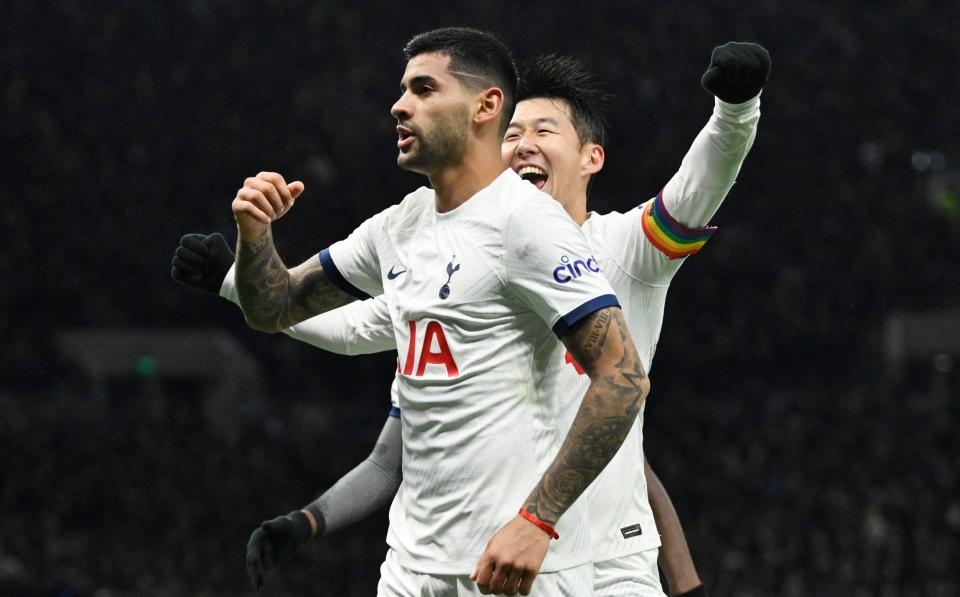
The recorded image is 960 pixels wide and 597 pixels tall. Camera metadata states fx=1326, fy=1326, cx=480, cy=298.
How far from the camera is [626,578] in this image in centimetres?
393

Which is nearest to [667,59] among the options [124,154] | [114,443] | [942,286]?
[942,286]

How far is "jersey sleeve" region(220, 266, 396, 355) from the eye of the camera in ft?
15.6

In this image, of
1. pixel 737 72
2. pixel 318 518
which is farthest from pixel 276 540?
pixel 737 72

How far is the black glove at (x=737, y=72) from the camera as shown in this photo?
379 cm

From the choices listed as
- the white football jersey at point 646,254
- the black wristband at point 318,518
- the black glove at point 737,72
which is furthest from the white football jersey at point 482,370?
the black wristband at point 318,518

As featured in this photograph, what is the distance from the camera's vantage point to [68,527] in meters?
14.9

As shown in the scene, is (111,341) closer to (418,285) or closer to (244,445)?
(244,445)

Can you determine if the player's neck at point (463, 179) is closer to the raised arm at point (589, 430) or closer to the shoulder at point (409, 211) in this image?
the shoulder at point (409, 211)

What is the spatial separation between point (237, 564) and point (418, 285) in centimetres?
1134

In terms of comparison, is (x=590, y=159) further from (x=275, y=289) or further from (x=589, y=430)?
(x=589, y=430)

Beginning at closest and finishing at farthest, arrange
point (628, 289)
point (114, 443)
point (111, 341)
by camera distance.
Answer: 1. point (628, 289)
2. point (114, 443)
3. point (111, 341)

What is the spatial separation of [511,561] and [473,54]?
1425mm

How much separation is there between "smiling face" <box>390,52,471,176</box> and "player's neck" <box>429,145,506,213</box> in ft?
0.07

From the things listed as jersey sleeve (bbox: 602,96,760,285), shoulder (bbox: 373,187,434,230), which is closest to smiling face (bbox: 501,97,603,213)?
jersey sleeve (bbox: 602,96,760,285)
